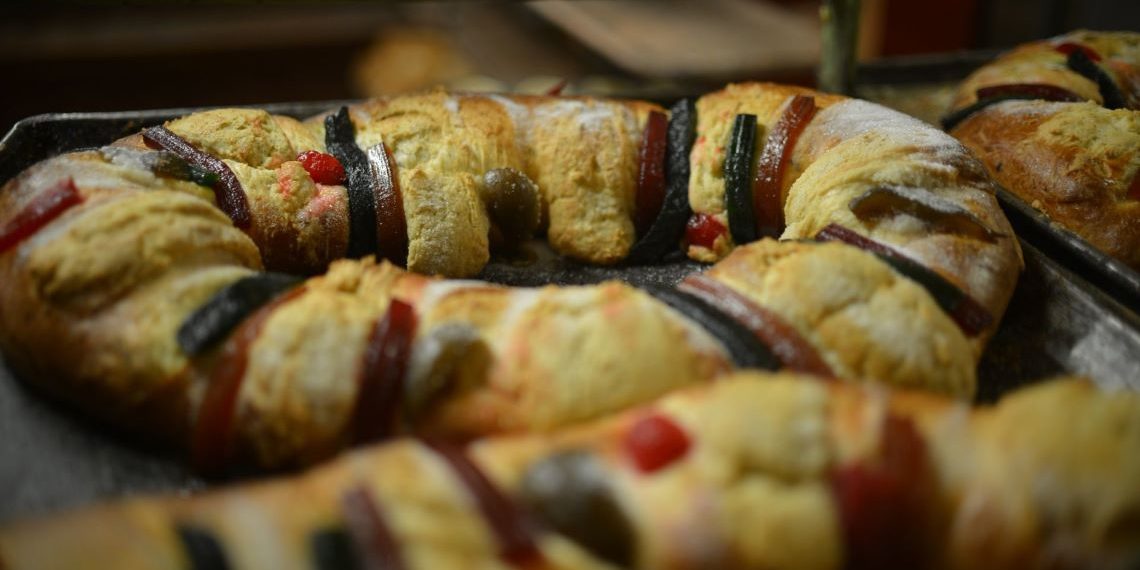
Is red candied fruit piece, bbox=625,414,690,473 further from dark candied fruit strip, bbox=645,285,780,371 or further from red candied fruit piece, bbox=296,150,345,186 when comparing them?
red candied fruit piece, bbox=296,150,345,186

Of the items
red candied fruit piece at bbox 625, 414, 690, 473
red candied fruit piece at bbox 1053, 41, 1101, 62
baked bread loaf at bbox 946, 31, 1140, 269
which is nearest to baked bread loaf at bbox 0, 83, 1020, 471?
red candied fruit piece at bbox 625, 414, 690, 473

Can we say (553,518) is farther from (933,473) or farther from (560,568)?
(933,473)

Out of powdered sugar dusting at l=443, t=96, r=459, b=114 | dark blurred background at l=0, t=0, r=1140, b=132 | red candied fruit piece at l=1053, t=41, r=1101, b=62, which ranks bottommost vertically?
dark blurred background at l=0, t=0, r=1140, b=132

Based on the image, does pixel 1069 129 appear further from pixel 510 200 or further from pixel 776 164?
pixel 510 200

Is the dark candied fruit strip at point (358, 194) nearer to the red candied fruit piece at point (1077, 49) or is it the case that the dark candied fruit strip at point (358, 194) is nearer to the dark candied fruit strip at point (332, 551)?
the dark candied fruit strip at point (332, 551)

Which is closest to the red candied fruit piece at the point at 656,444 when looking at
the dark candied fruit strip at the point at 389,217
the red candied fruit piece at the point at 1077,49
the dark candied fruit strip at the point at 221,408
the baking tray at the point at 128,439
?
the dark candied fruit strip at the point at 221,408

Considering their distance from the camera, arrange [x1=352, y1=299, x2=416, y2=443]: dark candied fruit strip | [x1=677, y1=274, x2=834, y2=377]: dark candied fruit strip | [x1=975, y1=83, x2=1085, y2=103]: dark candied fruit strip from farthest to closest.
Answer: [x1=975, y1=83, x2=1085, y2=103]: dark candied fruit strip
[x1=677, y1=274, x2=834, y2=377]: dark candied fruit strip
[x1=352, y1=299, x2=416, y2=443]: dark candied fruit strip

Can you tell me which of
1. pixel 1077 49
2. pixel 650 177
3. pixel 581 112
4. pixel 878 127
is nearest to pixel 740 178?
pixel 650 177

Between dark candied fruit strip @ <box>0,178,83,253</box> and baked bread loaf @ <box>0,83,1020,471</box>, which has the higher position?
dark candied fruit strip @ <box>0,178,83,253</box>
